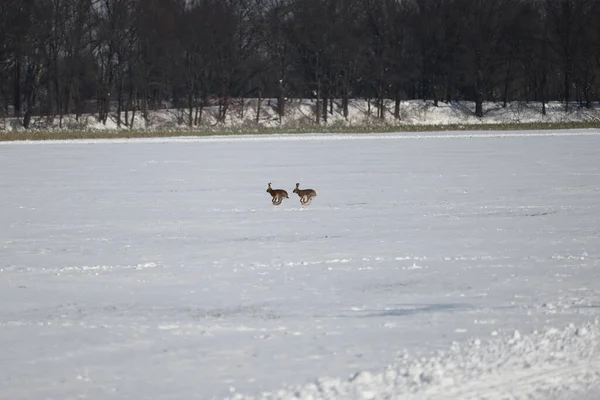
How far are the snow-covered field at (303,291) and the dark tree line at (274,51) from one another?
38141 mm

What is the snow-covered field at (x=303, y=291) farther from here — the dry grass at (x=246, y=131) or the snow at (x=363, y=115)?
the snow at (x=363, y=115)

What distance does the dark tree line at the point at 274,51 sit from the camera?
56.3m

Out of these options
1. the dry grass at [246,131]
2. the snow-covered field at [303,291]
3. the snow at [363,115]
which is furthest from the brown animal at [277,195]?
the snow at [363,115]

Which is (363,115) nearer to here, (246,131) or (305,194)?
(246,131)

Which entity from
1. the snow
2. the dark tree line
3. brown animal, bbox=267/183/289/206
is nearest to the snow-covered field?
brown animal, bbox=267/183/289/206

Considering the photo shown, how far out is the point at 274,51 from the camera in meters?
62.0

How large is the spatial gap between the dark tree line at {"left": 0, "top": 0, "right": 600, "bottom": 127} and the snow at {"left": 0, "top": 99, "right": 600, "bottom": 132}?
24.8 inches

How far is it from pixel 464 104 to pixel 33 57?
2553 cm

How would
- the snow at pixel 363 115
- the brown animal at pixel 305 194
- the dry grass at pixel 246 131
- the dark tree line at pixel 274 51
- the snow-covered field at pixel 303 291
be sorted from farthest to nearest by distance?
the dark tree line at pixel 274 51 < the snow at pixel 363 115 < the dry grass at pixel 246 131 < the brown animal at pixel 305 194 < the snow-covered field at pixel 303 291

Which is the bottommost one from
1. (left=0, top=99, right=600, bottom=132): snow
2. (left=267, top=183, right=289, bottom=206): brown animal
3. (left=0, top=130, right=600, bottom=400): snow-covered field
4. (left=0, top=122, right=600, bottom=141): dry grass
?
(left=0, top=130, right=600, bottom=400): snow-covered field

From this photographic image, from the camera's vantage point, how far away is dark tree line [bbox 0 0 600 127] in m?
56.3

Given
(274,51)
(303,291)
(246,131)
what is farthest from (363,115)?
(303,291)

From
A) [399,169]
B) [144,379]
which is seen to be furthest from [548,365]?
[399,169]

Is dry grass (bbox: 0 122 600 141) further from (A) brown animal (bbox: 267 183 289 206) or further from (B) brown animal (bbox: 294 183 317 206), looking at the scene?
(B) brown animal (bbox: 294 183 317 206)
